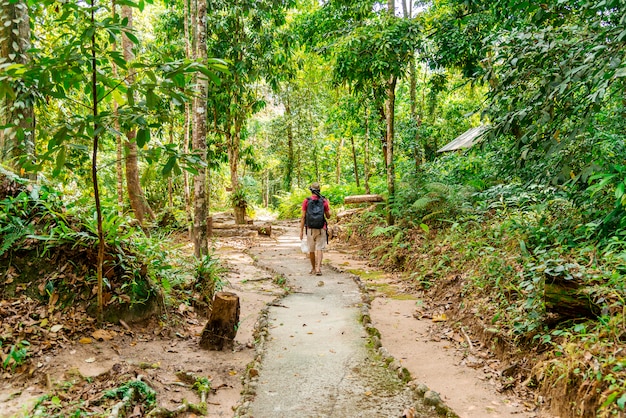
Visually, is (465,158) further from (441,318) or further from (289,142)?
(289,142)

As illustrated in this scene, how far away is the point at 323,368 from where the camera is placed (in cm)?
462

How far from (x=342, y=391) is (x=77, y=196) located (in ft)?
13.9

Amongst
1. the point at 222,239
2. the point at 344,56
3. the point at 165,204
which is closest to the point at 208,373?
the point at 344,56

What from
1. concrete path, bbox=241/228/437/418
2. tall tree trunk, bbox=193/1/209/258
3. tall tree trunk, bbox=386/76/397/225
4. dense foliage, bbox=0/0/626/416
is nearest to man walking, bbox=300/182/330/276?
concrete path, bbox=241/228/437/418

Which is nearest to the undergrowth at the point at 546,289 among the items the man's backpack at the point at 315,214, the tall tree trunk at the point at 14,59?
the man's backpack at the point at 315,214

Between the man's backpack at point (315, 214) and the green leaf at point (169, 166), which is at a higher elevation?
the green leaf at point (169, 166)

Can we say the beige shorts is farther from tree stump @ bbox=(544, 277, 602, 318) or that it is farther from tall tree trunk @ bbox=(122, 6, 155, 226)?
tree stump @ bbox=(544, 277, 602, 318)

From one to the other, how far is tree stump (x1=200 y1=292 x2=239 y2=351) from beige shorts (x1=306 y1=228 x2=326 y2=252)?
3.84 metres

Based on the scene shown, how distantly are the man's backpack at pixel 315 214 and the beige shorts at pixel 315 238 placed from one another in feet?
0.47

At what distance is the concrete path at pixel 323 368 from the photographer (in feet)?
12.5

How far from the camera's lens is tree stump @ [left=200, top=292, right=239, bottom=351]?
501 centimetres

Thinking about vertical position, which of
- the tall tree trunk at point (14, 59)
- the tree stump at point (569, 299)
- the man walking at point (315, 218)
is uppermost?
the tall tree trunk at point (14, 59)

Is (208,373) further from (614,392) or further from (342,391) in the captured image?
(614,392)

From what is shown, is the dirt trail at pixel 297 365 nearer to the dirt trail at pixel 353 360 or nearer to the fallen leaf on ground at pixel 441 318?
the dirt trail at pixel 353 360
